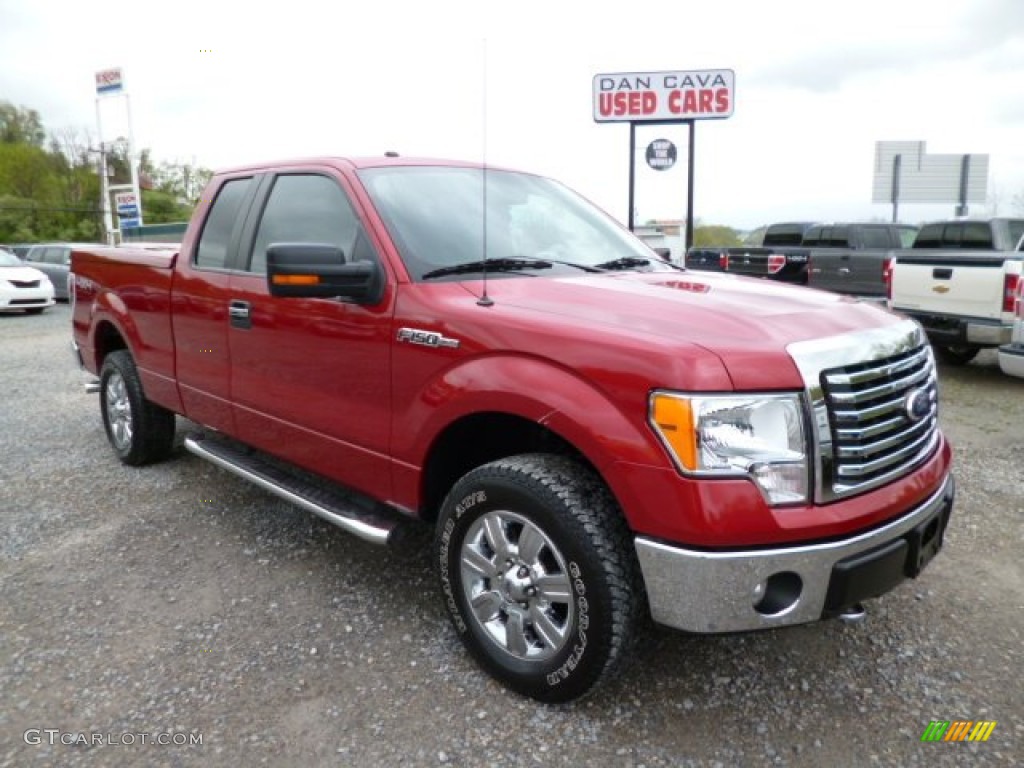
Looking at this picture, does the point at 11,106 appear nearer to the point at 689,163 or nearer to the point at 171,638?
the point at 689,163

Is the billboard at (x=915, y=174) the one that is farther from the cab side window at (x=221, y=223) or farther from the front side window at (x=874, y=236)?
the cab side window at (x=221, y=223)

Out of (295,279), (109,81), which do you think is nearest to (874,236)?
(295,279)

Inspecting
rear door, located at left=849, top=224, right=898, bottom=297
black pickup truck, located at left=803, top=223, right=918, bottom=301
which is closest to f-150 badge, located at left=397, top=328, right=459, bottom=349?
black pickup truck, located at left=803, top=223, right=918, bottom=301

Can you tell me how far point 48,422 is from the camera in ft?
22.4

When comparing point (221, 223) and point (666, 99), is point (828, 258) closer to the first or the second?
point (666, 99)

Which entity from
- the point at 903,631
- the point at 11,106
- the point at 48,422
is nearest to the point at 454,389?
the point at 903,631

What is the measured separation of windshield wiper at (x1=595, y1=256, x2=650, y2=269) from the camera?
11.5 feet

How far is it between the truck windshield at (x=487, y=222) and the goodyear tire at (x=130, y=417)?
2.65 meters

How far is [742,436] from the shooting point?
2240mm

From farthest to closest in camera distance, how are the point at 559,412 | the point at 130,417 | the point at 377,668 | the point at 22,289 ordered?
the point at 22,289 → the point at 130,417 → the point at 377,668 → the point at 559,412

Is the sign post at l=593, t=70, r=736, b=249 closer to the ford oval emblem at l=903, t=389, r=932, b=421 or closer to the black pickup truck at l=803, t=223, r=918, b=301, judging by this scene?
the black pickup truck at l=803, t=223, r=918, b=301

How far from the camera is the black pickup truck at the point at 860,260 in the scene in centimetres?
1198

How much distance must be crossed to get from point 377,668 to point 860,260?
1119 centimetres

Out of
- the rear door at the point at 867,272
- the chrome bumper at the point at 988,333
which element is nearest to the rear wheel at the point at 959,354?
the chrome bumper at the point at 988,333
